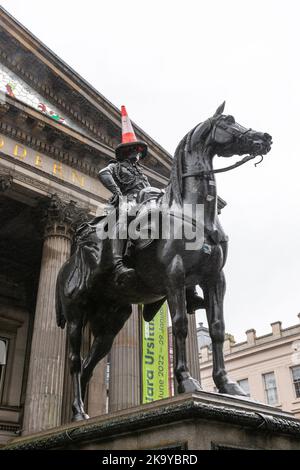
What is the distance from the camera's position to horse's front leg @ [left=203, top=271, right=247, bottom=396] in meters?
4.14

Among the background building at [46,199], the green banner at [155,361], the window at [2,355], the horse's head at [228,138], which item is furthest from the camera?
the window at [2,355]

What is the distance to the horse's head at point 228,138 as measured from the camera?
455 centimetres

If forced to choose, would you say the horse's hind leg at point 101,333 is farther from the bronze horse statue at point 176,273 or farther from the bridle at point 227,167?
the bridle at point 227,167

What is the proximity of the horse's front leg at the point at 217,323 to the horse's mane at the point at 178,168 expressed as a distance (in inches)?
31.5

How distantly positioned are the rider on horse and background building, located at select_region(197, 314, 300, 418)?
3120 cm

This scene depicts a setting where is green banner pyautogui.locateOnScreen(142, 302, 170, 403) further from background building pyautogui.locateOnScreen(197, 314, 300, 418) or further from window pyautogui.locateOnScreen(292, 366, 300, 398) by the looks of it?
window pyautogui.locateOnScreen(292, 366, 300, 398)

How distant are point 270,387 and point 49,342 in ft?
84.0

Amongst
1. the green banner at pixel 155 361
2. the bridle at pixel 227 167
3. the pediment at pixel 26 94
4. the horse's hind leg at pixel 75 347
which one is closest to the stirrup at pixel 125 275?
the horse's hind leg at pixel 75 347

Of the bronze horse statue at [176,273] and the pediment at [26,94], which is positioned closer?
Answer: the bronze horse statue at [176,273]

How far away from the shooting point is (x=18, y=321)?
2208 centimetres

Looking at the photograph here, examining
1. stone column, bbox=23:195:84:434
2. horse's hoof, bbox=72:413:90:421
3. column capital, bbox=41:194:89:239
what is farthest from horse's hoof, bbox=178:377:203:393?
column capital, bbox=41:194:89:239

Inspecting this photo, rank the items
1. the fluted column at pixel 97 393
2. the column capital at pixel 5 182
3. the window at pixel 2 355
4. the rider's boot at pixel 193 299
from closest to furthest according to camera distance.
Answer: the rider's boot at pixel 193 299
the column capital at pixel 5 182
the fluted column at pixel 97 393
the window at pixel 2 355

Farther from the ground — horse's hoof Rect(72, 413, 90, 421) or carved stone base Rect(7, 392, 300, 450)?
horse's hoof Rect(72, 413, 90, 421)
